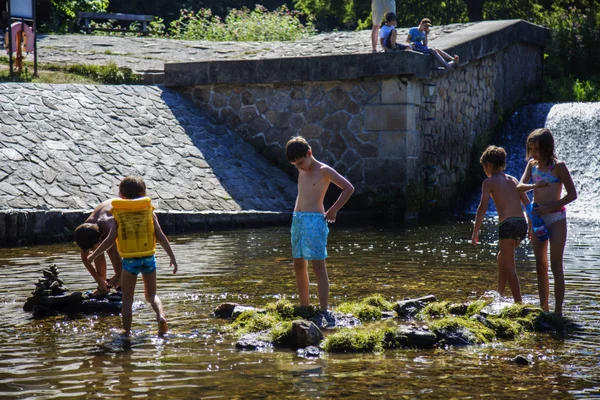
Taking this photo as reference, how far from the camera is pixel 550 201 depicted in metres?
6.93

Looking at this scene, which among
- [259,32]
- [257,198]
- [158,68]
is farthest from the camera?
[259,32]

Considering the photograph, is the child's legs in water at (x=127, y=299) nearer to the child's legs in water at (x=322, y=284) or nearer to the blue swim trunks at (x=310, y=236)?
the blue swim trunks at (x=310, y=236)

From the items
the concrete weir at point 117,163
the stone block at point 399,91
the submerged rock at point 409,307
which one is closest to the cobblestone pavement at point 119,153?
the concrete weir at point 117,163

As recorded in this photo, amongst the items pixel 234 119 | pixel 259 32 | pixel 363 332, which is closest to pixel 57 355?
pixel 363 332

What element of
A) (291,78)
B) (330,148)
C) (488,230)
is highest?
(291,78)

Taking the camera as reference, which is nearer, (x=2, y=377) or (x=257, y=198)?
(x=2, y=377)

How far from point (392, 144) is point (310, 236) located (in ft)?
30.7

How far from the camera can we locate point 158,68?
65.1 ft

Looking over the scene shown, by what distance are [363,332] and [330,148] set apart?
1079cm

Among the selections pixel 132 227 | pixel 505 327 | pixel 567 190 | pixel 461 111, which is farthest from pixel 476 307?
pixel 461 111

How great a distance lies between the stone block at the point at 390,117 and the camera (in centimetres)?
1586

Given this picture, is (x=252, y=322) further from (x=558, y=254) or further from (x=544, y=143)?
(x=544, y=143)

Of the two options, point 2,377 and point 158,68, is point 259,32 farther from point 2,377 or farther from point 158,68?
point 2,377

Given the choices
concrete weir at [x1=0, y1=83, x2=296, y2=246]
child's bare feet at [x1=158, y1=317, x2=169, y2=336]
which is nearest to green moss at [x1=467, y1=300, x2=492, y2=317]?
child's bare feet at [x1=158, y1=317, x2=169, y2=336]
